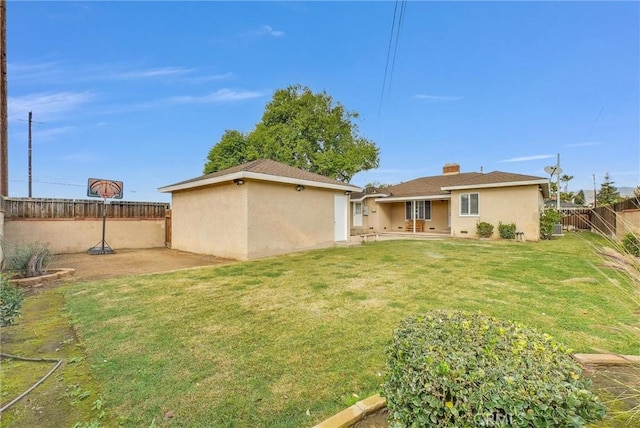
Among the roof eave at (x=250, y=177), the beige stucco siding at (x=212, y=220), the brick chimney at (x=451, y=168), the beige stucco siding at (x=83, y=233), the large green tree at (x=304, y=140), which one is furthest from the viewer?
the large green tree at (x=304, y=140)

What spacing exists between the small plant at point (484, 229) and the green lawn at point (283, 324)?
7.96 m

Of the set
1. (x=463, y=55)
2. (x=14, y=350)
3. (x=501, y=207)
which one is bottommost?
(x=14, y=350)

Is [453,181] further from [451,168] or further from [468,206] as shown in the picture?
[451,168]

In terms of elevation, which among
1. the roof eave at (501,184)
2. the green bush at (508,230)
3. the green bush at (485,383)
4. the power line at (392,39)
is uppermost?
the power line at (392,39)

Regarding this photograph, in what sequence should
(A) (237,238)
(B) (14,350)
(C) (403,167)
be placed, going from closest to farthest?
(B) (14,350) → (A) (237,238) → (C) (403,167)

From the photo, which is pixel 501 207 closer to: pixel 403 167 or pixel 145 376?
pixel 403 167

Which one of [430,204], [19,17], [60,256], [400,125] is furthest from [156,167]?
[430,204]

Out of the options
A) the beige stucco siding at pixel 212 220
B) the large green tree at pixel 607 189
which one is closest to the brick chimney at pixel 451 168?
the beige stucco siding at pixel 212 220

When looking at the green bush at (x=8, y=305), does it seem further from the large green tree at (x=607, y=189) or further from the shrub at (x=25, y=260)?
the large green tree at (x=607, y=189)

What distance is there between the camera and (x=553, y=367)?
1737mm

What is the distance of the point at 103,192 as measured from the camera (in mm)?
12953

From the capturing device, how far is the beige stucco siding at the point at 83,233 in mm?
11695

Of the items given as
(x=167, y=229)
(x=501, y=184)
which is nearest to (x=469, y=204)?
(x=501, y=184)

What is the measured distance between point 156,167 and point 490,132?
68.6ft
